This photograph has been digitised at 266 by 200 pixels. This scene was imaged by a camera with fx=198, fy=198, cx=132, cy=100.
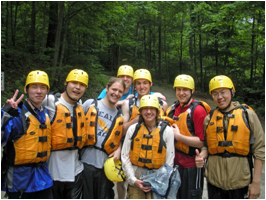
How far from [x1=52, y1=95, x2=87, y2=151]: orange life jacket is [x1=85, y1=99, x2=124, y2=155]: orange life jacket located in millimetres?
108

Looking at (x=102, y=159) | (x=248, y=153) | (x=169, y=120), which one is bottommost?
(x=102, y=159)

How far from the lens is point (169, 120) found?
3.50 metres

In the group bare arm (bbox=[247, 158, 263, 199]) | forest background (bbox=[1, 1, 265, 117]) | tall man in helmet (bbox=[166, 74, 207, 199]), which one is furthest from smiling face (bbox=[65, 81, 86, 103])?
forest background (bbox=[1, 1, 265, 117])

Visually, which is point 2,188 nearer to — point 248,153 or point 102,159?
point 102,159

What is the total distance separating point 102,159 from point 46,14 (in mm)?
11597

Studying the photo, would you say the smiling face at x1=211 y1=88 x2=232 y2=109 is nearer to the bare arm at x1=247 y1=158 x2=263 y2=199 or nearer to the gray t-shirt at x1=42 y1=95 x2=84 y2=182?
the bare arm at x1=247 y1=158 x2=263 y2=199

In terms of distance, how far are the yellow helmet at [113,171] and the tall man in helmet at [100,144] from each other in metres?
0.11

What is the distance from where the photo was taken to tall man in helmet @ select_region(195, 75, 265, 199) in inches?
118

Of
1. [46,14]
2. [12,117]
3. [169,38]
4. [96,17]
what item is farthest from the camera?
[169,38]

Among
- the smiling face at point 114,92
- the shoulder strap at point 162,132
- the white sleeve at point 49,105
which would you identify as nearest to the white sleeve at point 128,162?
the shoulder strap at point 162,132

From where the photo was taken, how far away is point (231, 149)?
306 centimetres

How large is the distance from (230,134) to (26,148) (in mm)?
3035

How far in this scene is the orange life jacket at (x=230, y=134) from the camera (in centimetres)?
302

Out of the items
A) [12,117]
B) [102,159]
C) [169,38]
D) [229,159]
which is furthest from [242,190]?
[169,38]
